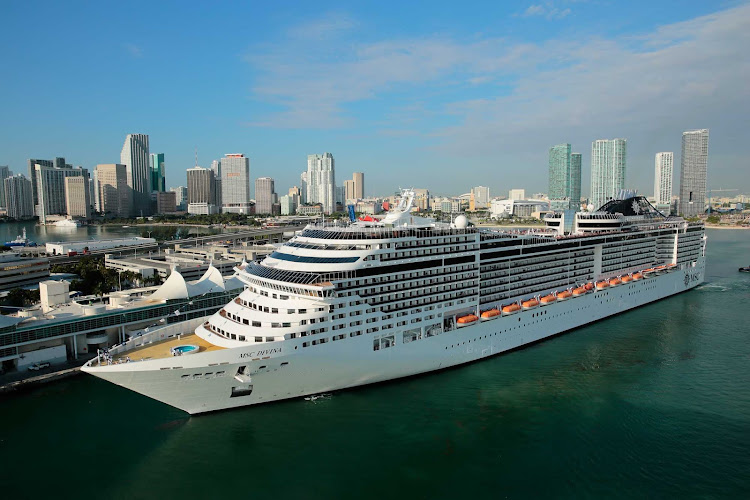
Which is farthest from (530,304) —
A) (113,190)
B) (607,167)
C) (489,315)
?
(113,190)

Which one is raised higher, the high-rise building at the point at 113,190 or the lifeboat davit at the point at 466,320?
the high-rise building at the point at 113,190

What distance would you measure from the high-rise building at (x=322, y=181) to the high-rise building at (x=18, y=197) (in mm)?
82825

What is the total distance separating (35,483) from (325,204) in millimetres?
159437

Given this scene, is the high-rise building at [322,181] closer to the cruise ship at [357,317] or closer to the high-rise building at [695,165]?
the high-rise building at [695,165]

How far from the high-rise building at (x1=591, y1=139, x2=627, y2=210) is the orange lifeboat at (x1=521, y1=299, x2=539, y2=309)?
105 meters

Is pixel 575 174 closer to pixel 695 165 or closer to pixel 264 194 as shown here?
pixel 695 165

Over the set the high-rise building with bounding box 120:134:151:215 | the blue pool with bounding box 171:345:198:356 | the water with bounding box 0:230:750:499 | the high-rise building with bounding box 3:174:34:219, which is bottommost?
the water with bounding box 0:230:750:499

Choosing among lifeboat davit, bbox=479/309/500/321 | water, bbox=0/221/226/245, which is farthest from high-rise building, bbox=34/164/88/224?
lifeboat davit, bbox=479/309/500/321

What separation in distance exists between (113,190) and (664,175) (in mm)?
153692

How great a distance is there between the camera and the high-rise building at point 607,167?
116625mm

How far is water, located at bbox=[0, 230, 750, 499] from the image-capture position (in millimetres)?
11688

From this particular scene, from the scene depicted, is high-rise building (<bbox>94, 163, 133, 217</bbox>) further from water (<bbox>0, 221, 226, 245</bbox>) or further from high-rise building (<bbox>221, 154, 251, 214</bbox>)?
high-rise building (<bbox>221, 154, 251, 214</bbox>)

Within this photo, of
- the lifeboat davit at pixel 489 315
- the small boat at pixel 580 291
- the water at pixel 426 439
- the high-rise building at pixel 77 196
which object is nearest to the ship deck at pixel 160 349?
the water at pixel 426 439

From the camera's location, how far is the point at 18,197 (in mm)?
120875
